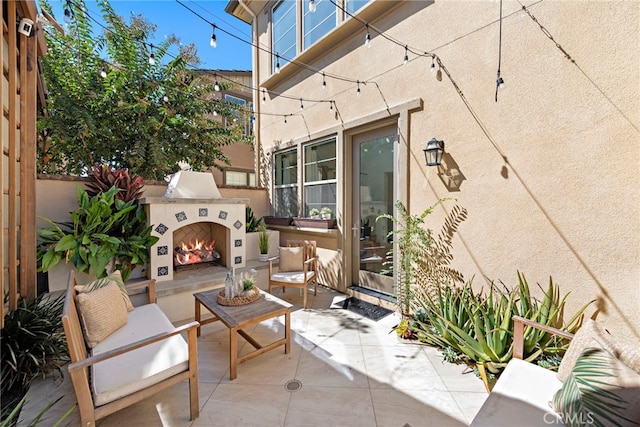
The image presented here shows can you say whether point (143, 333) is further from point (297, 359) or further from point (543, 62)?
point (543, 62)

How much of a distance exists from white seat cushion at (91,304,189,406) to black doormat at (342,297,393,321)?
2621mm

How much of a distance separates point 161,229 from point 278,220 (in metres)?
2.56

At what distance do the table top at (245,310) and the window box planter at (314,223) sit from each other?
2068mm

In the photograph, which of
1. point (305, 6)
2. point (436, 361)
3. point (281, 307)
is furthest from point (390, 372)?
point (305, 6)

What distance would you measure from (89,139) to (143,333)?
5377 mm

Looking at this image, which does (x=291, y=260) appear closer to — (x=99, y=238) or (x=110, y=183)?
(x=99, y=238)

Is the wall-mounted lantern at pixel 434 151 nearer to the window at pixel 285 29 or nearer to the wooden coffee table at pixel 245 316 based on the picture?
the wooden coffee table at pixel 245 316

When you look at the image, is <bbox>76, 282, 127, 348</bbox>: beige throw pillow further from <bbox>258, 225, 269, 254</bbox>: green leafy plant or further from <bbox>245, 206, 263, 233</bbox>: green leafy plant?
<bbox>245, 206, 263, 233</bbox>: green leafy plant

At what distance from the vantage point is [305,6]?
536 cm

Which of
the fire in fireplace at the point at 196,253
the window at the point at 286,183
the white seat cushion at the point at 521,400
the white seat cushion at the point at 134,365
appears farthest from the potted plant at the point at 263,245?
the white seat cushion at the point at 521,400

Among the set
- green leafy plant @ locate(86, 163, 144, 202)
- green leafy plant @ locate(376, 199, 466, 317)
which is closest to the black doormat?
green leafy plant @ locate(376, 199, 466, 317)

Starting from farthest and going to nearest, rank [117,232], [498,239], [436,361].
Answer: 1. [117,232]
2. [498,239]
3. [436,361]

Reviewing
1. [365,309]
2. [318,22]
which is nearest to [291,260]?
[365,309]

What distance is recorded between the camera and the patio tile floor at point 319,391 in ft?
6.84
